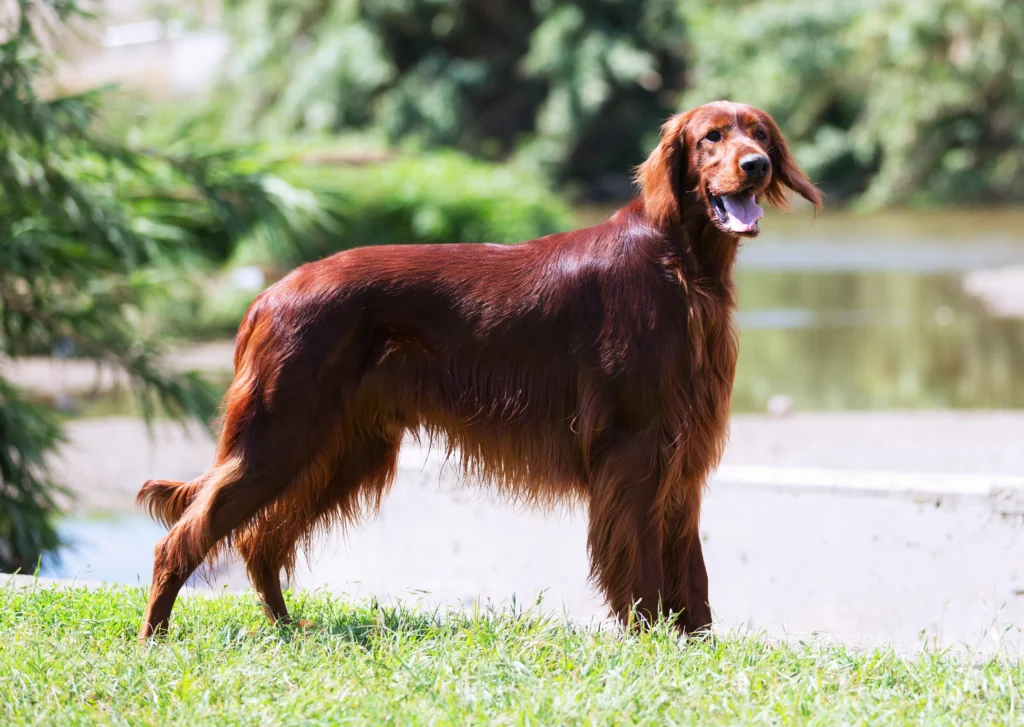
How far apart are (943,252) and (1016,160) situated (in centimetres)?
857

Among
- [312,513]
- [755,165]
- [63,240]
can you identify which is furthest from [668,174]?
[63,240]

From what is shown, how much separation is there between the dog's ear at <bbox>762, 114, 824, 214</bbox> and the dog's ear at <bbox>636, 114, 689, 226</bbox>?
0.27 meters

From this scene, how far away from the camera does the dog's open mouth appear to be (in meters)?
3.59

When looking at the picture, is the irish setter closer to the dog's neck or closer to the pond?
the dog's neck

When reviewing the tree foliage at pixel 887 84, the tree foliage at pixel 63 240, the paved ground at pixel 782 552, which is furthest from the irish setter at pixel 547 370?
the tree foliage at pixel 887 84

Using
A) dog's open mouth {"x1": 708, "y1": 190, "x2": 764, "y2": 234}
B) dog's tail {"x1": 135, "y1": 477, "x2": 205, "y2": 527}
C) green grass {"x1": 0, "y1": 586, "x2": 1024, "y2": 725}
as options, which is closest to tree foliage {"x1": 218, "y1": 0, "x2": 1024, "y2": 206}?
dog's open mouth {"x1": 708, "y1": 190, "x2": 764, "y2": 234}

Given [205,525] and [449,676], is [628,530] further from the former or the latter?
[205,525]

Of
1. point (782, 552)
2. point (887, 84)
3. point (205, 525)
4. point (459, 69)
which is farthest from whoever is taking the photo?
point (459, 69)

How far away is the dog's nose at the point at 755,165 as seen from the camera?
354cm

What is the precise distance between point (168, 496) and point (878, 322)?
12.4 metres

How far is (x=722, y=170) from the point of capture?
3617mm

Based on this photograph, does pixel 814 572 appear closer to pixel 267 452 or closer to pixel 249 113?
pixel 267 452

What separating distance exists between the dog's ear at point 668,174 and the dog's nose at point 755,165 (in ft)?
0.92

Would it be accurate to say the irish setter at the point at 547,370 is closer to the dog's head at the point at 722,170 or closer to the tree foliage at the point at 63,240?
the dog's head at the point at 722,170
